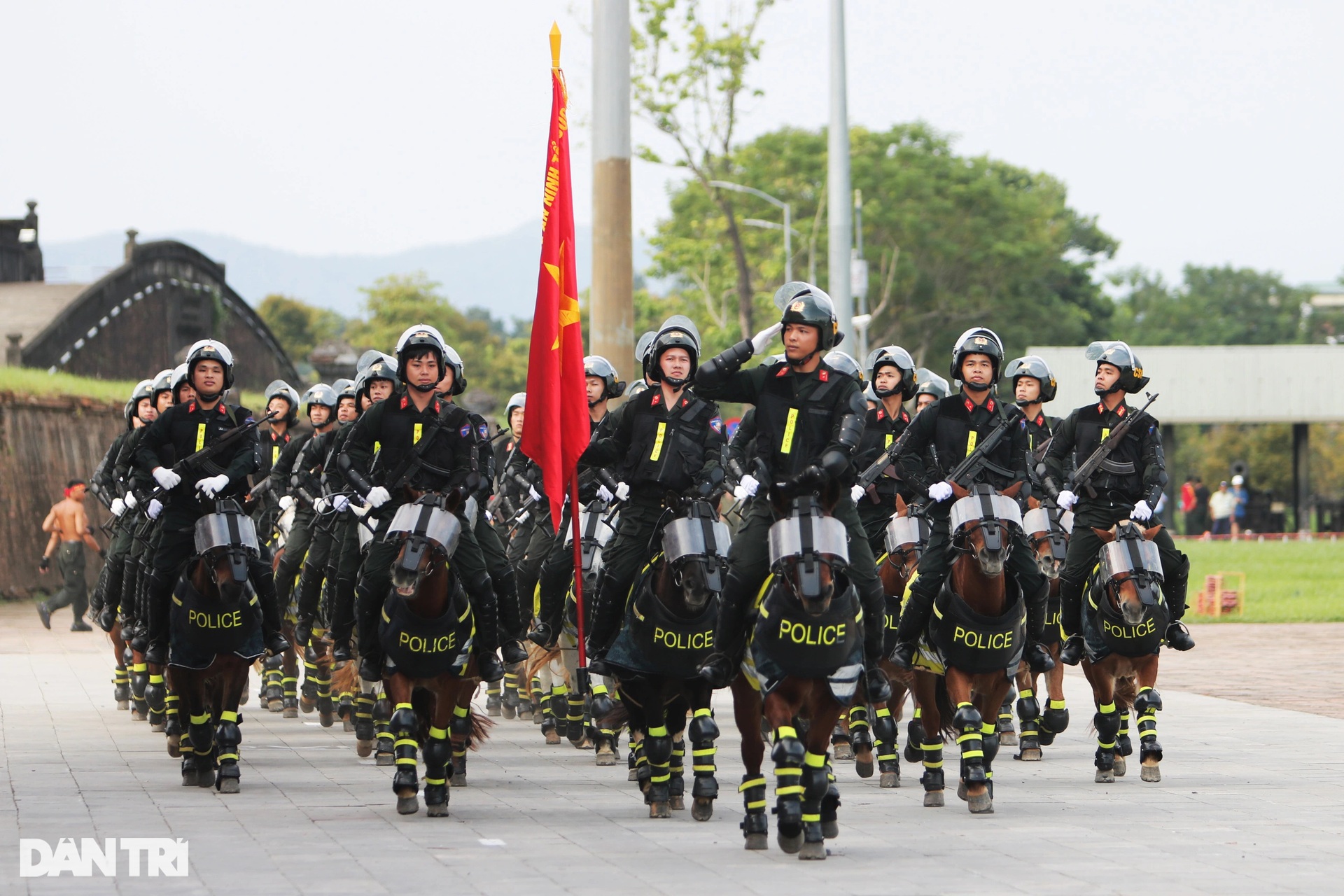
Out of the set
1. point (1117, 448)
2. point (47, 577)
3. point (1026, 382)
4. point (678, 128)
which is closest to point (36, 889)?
point (1117, 448)

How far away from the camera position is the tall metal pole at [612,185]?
17.5 meters

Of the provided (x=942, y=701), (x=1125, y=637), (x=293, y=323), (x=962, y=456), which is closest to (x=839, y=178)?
(x=1125, y=637)

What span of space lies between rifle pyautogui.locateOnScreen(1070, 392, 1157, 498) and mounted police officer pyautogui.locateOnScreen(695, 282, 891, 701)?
3.23 metres

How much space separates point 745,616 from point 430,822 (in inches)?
81.4

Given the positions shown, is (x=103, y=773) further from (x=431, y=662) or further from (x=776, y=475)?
(x=776, y=475)

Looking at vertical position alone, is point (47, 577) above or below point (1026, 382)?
below

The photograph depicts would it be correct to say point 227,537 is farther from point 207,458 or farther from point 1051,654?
point 1051,654

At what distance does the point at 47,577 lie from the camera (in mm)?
32969

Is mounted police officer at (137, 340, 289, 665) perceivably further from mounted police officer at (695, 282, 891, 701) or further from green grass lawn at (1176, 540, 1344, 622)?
green grass lawn at (1176, 540, 1344, 622)

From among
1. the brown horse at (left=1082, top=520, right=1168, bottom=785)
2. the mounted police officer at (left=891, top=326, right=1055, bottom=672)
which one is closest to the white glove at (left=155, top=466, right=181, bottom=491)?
the mounted police officer at (left=891, top=326, right=1055, bottom=672)

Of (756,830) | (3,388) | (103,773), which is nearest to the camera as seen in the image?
(756,830)

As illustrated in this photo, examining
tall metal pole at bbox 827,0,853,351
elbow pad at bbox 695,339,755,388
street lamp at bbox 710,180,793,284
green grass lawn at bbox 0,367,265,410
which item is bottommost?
elbow pad at bbox 695,339,755,388

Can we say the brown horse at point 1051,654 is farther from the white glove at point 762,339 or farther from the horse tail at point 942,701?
the white glove at point 762,339

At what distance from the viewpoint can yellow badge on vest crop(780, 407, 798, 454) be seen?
9.12 m
